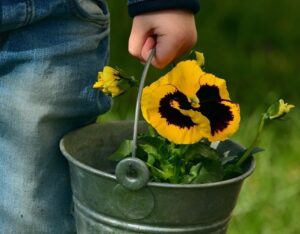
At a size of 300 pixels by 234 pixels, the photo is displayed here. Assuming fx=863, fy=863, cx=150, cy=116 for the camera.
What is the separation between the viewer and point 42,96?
1.69 m

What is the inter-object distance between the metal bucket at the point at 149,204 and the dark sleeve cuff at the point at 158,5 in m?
0.30

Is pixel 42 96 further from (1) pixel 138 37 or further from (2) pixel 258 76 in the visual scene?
(2) pixel 258 76

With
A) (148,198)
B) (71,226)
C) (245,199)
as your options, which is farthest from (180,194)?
(245,199)

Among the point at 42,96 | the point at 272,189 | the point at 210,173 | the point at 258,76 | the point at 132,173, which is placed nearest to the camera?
the point at 132,173

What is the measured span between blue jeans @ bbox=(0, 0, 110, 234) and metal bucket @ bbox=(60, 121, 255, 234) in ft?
0.40

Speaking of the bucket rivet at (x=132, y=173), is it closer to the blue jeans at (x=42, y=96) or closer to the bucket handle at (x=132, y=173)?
the bucket handle at (x=132, y=173)

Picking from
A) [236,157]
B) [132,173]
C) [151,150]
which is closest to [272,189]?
[236,157]

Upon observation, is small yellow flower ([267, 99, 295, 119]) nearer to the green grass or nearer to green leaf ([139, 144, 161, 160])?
green leaf ([139, 144, 161, 160])

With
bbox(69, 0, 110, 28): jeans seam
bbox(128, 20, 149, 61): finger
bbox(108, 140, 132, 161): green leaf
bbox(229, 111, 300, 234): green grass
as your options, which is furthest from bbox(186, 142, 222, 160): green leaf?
bbox(229, 111, 300, 234): green grass

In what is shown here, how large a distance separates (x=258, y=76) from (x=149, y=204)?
6.62 ft

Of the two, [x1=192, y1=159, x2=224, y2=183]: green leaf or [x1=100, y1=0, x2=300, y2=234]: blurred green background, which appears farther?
[x1=100, y1=0, x2=300, y2=234]: blurred green background

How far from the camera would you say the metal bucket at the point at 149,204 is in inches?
58.1

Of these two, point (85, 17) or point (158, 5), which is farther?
point (85, 17)

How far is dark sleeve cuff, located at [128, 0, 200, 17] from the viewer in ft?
5.26
